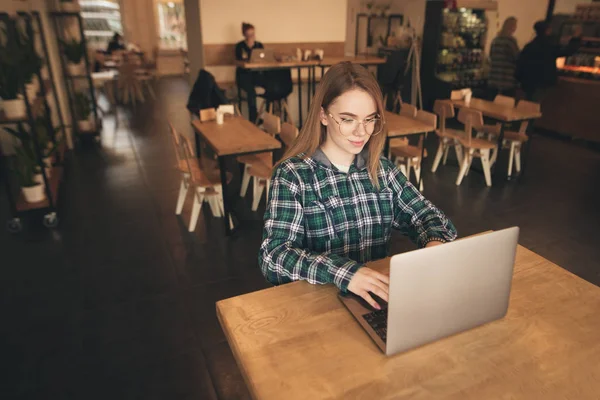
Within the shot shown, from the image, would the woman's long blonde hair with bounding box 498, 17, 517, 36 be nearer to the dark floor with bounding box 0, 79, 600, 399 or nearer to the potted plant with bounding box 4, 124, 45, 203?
the dark floor with bounding box 0, 79, 600, 399

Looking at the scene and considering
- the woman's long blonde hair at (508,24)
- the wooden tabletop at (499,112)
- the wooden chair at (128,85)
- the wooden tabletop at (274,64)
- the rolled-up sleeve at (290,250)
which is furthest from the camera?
the wooden chair at (128,85)

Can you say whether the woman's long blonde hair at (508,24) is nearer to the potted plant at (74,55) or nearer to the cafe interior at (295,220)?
the cafe interior at (295,220)

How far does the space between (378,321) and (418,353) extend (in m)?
0.13

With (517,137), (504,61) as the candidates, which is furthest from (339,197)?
(504,61)

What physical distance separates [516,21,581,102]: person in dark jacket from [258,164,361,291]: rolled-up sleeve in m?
5.62

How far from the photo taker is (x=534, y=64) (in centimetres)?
574

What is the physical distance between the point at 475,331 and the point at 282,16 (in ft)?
21.8

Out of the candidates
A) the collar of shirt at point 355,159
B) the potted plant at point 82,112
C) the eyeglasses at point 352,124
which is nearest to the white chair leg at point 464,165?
the collar of shirt at point 355,159

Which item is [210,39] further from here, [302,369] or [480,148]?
[302,369]

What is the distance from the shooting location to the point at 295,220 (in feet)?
4.38

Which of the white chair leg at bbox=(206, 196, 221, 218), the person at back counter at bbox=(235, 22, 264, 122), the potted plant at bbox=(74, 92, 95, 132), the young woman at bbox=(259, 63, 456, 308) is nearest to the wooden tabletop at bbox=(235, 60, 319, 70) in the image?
the person at back counter at bbox=(235, 22, 264, 122)

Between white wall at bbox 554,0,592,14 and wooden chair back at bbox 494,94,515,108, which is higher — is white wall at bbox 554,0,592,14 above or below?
above

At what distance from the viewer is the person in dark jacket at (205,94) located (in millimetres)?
4480

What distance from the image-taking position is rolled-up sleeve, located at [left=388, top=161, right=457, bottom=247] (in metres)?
1.42
